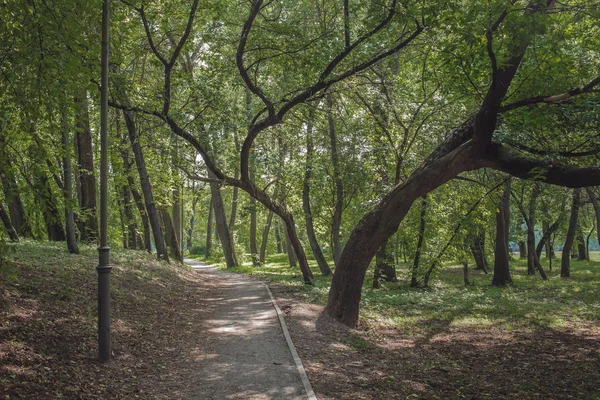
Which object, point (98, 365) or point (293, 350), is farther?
point (293, 350)

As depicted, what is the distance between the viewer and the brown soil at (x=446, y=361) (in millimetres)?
7047

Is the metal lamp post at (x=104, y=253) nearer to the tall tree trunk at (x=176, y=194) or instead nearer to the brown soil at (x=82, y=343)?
the brown soil at (x=82, y=343)

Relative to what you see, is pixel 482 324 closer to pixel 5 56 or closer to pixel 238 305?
pixel 238 305

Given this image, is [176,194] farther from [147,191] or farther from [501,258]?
[501,258]

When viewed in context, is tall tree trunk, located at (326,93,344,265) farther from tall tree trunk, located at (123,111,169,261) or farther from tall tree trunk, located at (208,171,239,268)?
tall tree trunk, located at (208,171,239,268)

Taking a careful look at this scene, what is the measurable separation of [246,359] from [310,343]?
4.92ft

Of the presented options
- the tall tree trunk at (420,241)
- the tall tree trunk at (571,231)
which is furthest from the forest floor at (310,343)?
the tall tree trunk at (571,231)

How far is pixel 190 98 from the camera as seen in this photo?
46.6 feet

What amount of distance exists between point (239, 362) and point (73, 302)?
136 inches

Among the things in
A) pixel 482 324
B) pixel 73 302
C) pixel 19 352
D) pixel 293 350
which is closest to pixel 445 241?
pixel 482 324

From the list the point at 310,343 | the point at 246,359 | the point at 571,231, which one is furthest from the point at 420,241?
the point at 246,359

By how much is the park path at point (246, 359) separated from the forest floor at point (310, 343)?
0.23m

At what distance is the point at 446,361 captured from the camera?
909 cm

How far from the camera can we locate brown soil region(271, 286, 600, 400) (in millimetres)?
7047
